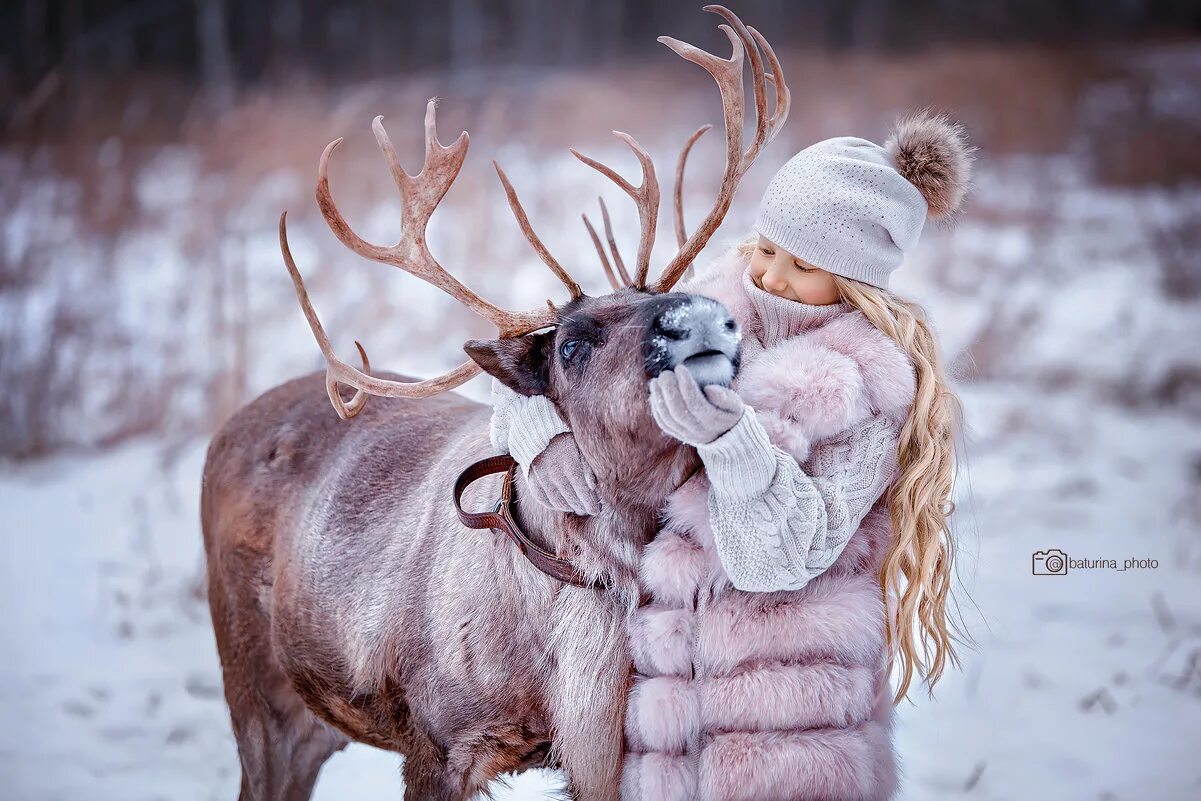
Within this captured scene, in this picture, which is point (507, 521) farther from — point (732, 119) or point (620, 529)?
point (732, 119)

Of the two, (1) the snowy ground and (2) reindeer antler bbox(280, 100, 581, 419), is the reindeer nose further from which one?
(1) the snowy ground

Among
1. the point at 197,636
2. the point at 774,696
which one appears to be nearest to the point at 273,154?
the point at 197,636

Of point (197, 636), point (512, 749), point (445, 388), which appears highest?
point (445, 388)

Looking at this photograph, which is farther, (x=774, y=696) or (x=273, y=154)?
(x=273, y=154)

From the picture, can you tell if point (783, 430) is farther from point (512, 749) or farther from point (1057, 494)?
point (1057, 494)

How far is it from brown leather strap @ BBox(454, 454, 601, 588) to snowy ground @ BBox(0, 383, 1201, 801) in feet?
1.60

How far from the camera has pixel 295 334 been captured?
5.62m

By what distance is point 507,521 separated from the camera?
189 cm

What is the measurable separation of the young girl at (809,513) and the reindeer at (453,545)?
0.08 m

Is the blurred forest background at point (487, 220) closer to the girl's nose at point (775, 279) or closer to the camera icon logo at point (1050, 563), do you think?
the camera icon logo at point (1050, 563)

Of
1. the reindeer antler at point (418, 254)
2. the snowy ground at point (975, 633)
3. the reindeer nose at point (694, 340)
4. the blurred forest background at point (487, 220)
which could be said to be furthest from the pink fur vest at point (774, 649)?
the blurred forest background at point (487, 220)

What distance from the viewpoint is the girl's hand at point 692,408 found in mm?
1573

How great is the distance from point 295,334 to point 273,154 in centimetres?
115

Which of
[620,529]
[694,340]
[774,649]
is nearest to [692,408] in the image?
[694,340]
